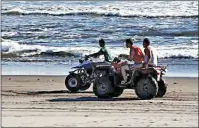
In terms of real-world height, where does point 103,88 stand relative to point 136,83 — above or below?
below

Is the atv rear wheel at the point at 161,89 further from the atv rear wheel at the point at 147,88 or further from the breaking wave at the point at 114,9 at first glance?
the breaking wave at the point at 114,9

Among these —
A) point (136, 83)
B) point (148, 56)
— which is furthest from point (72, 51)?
point (148, 56)

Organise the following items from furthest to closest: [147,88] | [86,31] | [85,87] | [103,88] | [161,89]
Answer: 1. [86,31]
2. [85,87]
3. [161,89]
4. [103,88]
5. [147,88]

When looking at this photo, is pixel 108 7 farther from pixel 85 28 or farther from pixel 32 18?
pixel 85 28

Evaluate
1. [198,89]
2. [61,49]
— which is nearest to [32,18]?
[61,49]

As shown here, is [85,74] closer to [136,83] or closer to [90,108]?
[136,83]

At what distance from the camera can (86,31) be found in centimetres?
3912

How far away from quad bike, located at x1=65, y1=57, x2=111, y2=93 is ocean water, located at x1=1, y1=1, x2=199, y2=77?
15.9 feet

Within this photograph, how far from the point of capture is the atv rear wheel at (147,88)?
15094 millimetres

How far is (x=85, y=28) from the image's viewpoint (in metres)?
40.9

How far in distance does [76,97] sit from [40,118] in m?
4.25

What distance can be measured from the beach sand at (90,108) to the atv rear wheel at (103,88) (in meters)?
0.22

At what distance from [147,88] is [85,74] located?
88.8 inches

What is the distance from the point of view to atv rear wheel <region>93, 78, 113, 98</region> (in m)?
15.5
